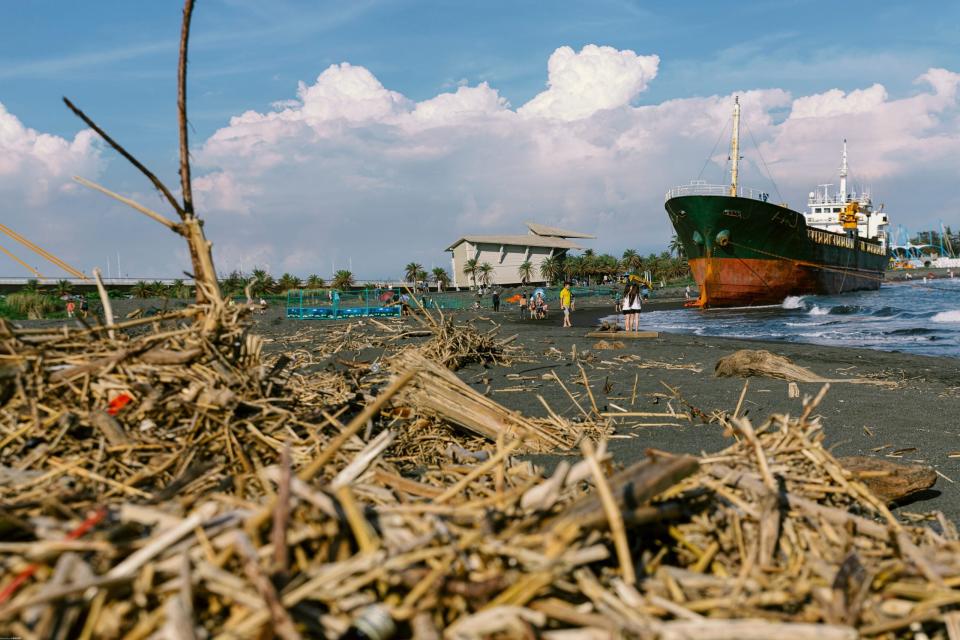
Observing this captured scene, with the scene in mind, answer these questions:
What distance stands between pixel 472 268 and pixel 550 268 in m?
14.8

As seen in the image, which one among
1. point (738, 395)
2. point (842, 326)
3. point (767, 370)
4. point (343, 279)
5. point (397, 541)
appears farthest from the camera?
point (343, 279)

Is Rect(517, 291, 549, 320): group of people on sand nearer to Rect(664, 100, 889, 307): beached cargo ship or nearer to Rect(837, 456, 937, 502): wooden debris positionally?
Rect(664, 100, 889, 307): beached cargo ship

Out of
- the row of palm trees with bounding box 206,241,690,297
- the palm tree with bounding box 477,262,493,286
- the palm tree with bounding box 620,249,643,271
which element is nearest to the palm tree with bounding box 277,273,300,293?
the row of palm trees with bounding box 206,241,690,297

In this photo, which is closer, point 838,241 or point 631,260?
point 838,241

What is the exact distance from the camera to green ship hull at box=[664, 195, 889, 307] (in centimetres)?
3569

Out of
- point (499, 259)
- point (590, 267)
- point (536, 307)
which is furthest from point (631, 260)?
point (536, 307)

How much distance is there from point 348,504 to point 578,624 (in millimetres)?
803

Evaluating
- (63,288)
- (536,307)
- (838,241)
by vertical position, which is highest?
(838,241)

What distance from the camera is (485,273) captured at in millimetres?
93938

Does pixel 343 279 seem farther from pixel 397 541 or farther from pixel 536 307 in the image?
pixel 397 541

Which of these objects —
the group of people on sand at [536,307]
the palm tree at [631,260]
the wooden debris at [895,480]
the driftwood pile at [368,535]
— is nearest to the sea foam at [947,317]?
the group of people on sand at [536,307]

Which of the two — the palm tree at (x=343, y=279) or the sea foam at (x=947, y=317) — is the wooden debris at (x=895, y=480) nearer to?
the sea foam at (x=947, y=317)

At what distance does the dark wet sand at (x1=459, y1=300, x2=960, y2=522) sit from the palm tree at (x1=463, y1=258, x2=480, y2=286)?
7970 centimetres

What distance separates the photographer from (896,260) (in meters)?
144
